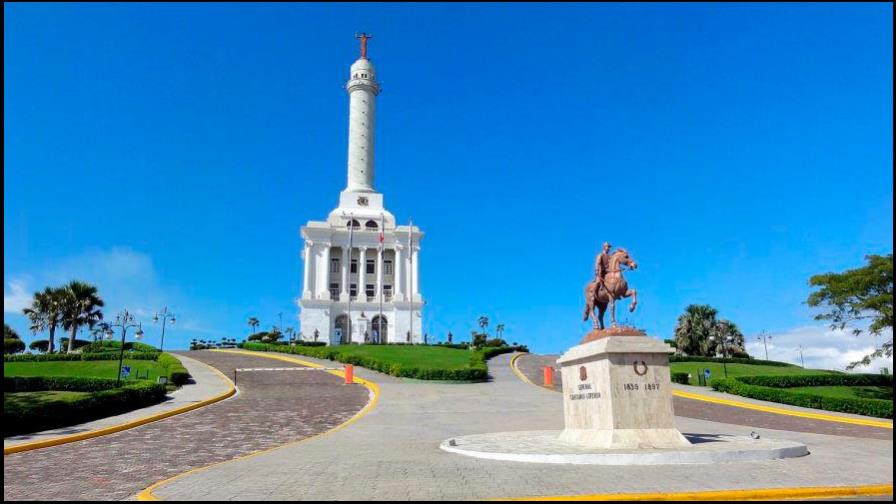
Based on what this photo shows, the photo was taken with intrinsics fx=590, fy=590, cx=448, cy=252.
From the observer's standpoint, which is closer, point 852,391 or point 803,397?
point 803,397

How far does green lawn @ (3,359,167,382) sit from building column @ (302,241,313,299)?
28471mm

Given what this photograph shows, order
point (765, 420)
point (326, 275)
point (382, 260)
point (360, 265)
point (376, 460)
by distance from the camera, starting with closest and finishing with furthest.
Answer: point (376, 460) → point (765, 420) → point (326, 275) → point (360, 265) → point (382, 260)

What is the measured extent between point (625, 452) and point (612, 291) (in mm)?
4738

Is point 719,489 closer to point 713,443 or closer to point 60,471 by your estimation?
point 713,443

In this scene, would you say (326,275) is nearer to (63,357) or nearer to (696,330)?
(63,357)

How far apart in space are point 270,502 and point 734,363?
1800 inches

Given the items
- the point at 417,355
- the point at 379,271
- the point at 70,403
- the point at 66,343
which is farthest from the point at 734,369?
the point at 66,343

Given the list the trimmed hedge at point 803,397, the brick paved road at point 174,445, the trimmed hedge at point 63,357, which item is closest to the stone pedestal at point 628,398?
the brick paved road at point 174,445

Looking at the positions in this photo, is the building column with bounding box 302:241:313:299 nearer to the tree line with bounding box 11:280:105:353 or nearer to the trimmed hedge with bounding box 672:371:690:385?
the tree line with bounding box 11:280:105:353

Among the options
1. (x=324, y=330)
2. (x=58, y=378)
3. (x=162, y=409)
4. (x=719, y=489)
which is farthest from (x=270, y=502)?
(x=324, y=330)

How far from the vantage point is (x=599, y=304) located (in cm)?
1581

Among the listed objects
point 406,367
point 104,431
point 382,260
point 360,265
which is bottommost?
point 104,431

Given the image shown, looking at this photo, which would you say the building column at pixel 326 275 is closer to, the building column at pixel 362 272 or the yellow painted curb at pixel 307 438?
the building column at pixel 362 272

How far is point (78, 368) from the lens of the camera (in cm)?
4012
